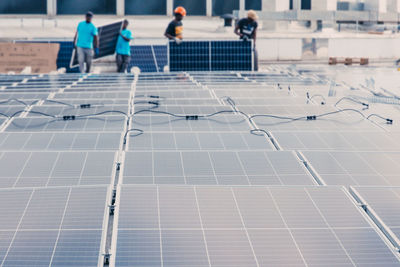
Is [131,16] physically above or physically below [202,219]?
above

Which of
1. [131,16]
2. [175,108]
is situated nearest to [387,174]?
[175,108]

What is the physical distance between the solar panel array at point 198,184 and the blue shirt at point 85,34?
7931mm

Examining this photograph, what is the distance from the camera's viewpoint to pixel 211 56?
1684 cm

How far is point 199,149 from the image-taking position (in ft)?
20.7

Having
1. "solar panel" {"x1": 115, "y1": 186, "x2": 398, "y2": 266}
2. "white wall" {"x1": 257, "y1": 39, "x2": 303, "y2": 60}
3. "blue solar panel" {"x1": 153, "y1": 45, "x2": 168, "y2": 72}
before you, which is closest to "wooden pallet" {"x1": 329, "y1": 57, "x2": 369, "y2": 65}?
"white wall" {"x1": 257, "y1": 39, "x2": 303, "y2": 60}

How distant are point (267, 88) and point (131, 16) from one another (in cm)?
2087

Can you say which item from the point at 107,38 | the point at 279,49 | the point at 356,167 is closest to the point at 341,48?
the point at 279,49

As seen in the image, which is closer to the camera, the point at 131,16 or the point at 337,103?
the point at 337,103

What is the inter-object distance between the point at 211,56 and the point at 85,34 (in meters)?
3.37

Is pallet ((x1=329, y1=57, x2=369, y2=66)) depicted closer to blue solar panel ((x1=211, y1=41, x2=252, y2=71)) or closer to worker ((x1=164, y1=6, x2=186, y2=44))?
blue solar panel ((x1=211, y1=41, x2=252, y2=71))

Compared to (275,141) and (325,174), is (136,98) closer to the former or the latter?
(275,141)

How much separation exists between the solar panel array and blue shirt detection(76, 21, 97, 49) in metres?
7.93

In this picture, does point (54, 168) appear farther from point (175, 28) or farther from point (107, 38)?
point (107, 38)

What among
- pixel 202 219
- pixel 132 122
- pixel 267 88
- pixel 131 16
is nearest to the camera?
pixel 202 219
